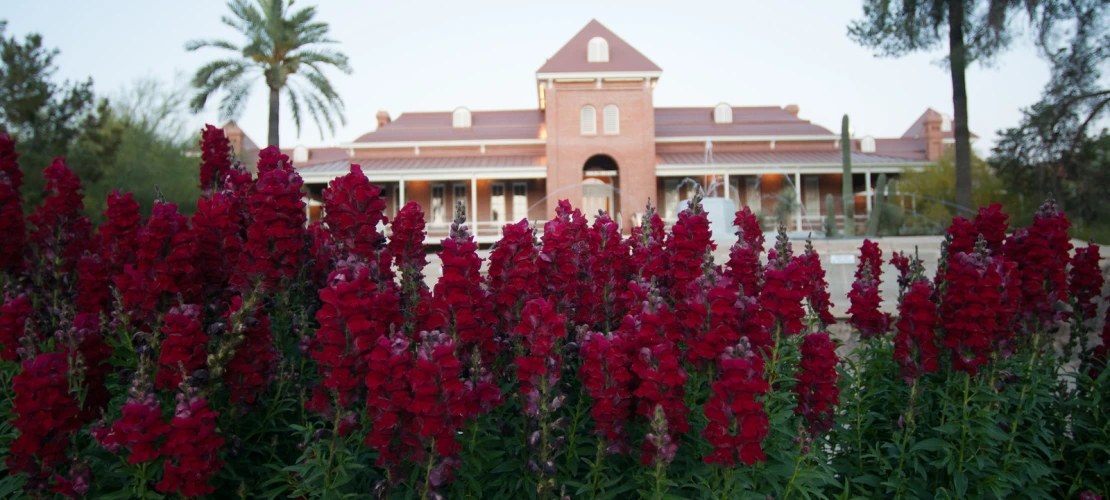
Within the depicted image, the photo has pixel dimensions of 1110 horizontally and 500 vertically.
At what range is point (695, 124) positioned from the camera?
119 feet

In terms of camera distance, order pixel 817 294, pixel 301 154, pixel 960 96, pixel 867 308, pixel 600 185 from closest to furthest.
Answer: pixel 867 308, pixel 817 294, pixel 960 96, pixel 600 185, pixel 301 154

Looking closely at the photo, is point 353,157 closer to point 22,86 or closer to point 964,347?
point 22,86

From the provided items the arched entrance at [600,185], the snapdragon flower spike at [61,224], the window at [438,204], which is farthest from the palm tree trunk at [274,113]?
the snapdragon flower spike at [61,224]

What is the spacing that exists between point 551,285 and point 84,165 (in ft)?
52.6

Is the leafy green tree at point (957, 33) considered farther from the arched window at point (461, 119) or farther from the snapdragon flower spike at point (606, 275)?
the arched window at point (461, 119)

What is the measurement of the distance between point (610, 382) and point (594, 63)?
101ft

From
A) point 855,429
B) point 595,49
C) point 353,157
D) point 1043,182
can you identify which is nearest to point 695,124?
point 595,49

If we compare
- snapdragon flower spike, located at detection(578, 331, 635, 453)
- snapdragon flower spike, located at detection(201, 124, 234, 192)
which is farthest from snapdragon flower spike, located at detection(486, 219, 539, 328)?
snapdragon flower spike, located at detection(201, 124, 234, 192)

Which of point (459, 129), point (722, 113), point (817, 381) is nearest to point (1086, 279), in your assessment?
point (817, 381)

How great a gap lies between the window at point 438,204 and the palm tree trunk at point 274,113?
13.9m

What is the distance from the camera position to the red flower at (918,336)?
11.0ft

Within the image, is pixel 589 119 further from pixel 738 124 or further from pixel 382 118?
pixel 382 118

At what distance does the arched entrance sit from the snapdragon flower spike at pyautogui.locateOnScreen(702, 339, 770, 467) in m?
23.2

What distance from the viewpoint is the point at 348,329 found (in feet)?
7.95
